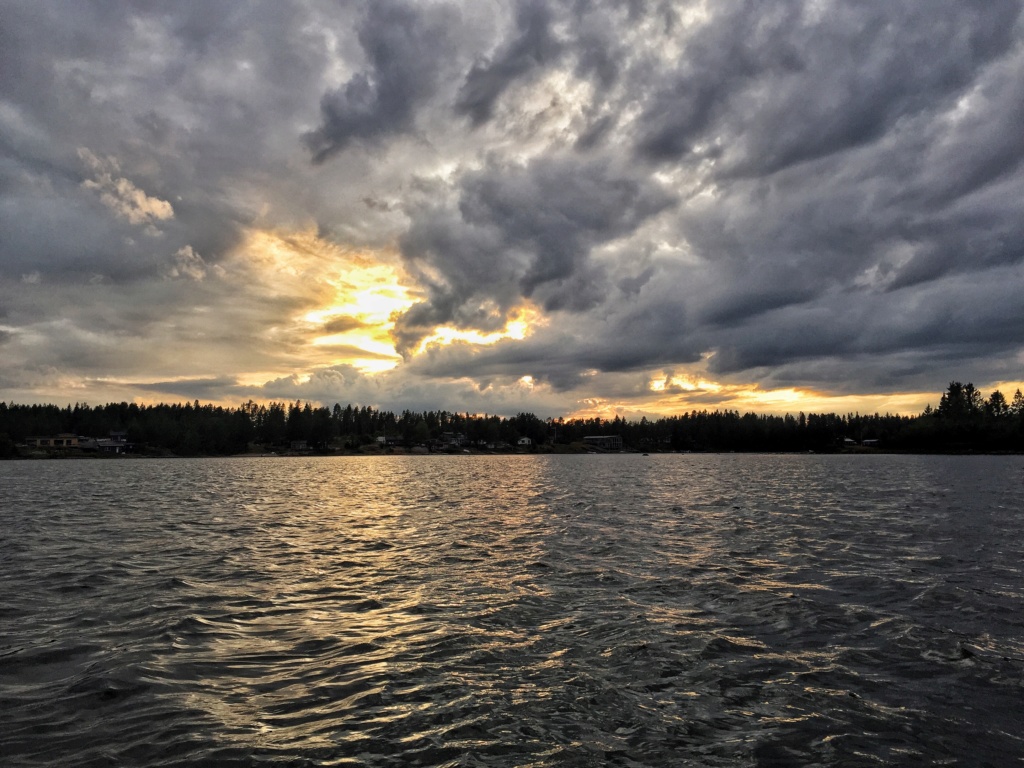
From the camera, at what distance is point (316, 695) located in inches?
488

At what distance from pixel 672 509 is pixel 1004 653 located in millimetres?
38050

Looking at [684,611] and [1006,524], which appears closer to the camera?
[684,611]

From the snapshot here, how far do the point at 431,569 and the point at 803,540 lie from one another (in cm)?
2168

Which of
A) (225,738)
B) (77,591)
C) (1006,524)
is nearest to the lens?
(225,738)

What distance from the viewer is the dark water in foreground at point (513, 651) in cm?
1041

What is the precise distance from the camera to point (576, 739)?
10.5 m

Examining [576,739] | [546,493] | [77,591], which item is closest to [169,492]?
[546,493]

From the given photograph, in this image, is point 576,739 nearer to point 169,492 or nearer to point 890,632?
point 890,632

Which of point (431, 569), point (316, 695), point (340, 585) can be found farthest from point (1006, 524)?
point (316, 695)

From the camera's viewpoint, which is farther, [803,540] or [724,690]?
[803,540]

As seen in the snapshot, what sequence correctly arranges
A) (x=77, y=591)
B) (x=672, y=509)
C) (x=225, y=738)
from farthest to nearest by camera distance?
1. (x=672, y=509)
2. (x=77, y=591)
3. (x=225, y=738)

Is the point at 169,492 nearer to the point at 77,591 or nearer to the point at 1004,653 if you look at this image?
the point at 77,591

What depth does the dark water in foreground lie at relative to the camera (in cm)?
1041

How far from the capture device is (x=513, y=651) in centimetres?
1523
